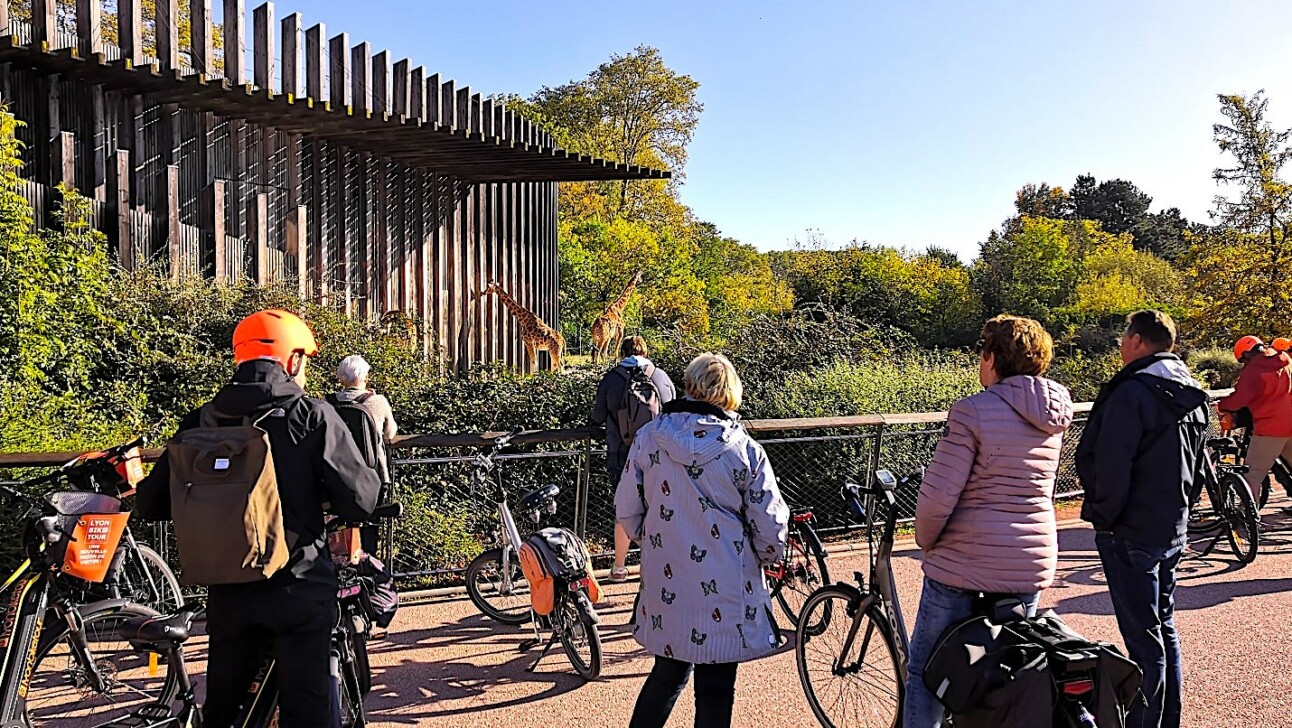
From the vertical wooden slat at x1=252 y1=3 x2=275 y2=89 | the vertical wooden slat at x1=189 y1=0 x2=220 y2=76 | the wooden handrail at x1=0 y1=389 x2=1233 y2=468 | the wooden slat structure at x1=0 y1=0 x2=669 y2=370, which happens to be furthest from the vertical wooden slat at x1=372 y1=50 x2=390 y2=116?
the wooden handrail at x1=0 y1=389 x2=1233 y2=468

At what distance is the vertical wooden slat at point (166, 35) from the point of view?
11.5 meters

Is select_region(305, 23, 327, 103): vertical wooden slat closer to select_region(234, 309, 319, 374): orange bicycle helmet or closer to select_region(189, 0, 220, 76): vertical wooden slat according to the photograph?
select_region(189, 0, 220, 76): vertical wooden slat

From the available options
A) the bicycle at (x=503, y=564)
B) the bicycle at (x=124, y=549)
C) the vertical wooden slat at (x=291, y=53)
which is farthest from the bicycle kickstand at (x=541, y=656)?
the vertical wooden slat at (x=291, y=53)

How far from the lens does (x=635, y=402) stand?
684 cm

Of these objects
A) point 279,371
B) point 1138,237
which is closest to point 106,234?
point 279,371

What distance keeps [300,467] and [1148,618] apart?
3.20 meters

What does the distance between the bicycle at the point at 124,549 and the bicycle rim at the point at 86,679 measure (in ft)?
0.99

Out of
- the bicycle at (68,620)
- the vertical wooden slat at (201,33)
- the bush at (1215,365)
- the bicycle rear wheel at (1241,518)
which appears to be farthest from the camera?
the bush at (1215,365)

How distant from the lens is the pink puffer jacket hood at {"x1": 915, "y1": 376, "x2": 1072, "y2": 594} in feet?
11.1

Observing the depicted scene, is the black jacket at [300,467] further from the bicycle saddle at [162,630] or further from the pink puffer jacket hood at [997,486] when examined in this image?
the pink puffer jacket hood at [997,486]

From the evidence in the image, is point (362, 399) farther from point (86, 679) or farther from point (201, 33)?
point (201, 33)

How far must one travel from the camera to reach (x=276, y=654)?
10.3 ft

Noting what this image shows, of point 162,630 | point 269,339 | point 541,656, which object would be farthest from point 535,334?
point 269,339

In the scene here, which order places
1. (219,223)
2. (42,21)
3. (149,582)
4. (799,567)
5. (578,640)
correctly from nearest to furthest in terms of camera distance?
(149,582)
(578,640)
(799,567)
(42,21)
(219,223)
